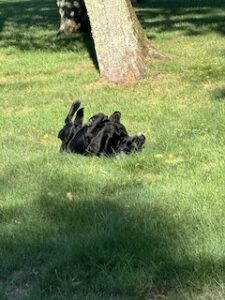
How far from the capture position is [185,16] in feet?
61.1

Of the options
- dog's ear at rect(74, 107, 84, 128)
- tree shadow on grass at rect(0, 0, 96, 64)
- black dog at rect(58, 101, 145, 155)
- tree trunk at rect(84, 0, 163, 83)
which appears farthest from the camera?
tree shadow on grass at rect(0, 0, 96, 64)

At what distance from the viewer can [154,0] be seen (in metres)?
26.5

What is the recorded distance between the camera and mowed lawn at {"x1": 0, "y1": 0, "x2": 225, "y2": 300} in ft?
13.7

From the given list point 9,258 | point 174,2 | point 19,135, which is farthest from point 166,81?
point 174,2

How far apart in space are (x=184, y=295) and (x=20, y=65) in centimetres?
992

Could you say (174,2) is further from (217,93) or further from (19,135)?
(19,135)

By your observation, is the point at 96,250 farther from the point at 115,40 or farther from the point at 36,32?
the point at 36,32

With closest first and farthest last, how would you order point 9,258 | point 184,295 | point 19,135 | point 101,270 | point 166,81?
point 184,295
point 101,270
point 9,258
point 19,135
point 166,81

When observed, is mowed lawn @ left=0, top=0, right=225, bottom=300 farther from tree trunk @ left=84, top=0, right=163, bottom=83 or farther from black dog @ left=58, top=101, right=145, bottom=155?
tree trunk @ left=84, top=0, right=163, bottom=83

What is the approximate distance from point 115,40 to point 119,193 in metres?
5.38

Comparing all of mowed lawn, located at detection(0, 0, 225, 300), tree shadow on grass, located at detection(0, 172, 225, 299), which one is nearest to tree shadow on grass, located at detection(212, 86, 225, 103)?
mowed lawn, located at detection(0, 0, 225, 300)

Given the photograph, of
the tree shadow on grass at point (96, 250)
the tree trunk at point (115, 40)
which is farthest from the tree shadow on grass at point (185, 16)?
the tree shadow on grass at point (96, 250)

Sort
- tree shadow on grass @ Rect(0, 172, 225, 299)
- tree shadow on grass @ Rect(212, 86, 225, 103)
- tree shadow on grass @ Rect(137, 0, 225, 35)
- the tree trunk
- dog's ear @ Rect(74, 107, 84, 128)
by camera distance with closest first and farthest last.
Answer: tree shadow on grass @ Rect(0, 172, 225, 299)
dog's ear @ Rect(74, 107, 84, 128)
tree shadow on grass @ Rect(212, 86, 225, 103)
the tree trunk
tree shadow on grass @ Rect(137, 0, 225, 35)

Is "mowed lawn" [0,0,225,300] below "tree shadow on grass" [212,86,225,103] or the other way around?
the other way around
